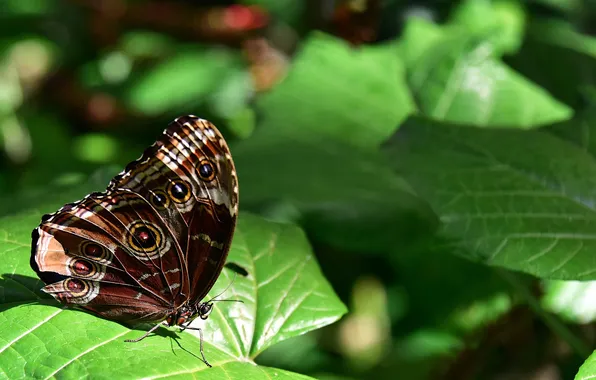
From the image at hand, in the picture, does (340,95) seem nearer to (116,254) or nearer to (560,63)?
(560,63)

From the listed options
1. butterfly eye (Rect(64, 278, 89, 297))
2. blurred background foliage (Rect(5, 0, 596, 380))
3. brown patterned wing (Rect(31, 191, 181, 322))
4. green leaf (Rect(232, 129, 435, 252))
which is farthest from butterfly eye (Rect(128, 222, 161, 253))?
green leaf (Rect(232, 129, 435, 252))

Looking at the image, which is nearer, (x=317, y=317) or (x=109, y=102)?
(x=317, y=317)

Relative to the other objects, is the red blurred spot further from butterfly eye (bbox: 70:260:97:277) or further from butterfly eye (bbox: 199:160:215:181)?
butterfly eye (bbox: 70:260:97:277)

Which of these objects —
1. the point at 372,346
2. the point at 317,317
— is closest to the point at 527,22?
the point at 372,346

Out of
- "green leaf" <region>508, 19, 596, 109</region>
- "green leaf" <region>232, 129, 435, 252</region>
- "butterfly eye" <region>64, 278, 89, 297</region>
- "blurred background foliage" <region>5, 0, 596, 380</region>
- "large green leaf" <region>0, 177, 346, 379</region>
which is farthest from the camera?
Answer: "green leaf" <region>508, 19, 596, 109</region>

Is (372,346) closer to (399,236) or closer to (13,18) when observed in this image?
(399,236)

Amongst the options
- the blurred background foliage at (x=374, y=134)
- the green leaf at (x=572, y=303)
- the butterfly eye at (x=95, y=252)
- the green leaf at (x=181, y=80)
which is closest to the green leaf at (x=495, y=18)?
the blurred background foliage at (x=374, y=134)

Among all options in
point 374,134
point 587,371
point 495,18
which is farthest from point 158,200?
point 495,18
